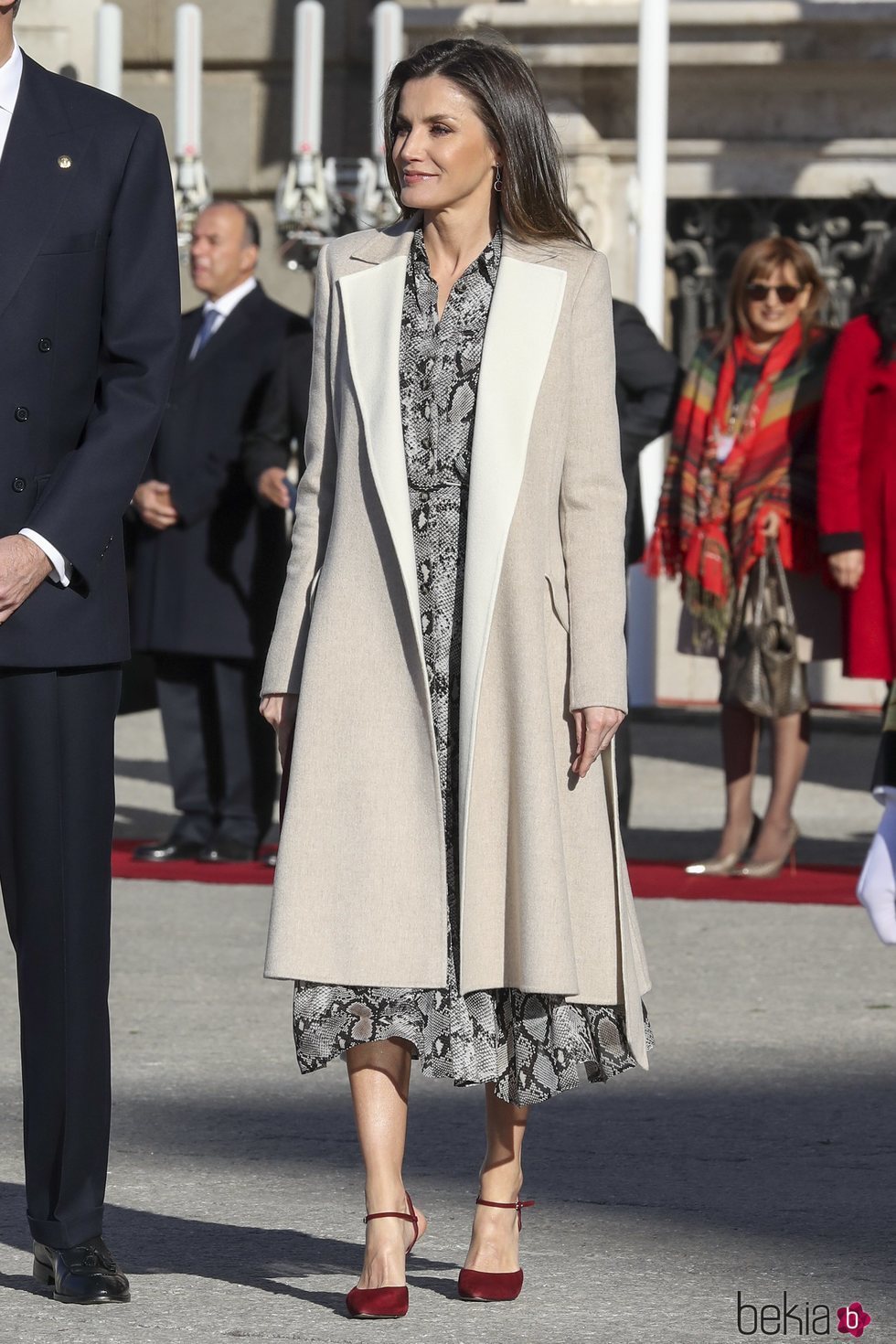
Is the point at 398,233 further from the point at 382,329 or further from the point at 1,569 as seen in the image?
the point at 1,569

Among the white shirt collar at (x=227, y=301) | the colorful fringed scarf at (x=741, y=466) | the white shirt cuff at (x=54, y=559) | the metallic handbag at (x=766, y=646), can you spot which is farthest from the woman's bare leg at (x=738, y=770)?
the white shirt cuff at (x=54, y=559)

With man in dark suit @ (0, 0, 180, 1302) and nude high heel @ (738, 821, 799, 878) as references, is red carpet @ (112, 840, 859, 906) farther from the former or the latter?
man in dark suit @ (0, 0, 180, 1302)

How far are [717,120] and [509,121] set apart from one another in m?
9.21

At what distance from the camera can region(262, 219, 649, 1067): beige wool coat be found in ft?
12.7

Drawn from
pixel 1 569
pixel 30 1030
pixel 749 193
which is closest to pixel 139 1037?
pixel 30 1030

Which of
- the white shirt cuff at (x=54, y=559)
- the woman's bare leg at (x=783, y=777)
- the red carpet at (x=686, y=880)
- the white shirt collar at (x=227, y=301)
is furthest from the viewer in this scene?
the white shirt collar at (x=227, y=301)

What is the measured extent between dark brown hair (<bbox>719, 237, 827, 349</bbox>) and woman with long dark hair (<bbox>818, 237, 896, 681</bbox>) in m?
0.31

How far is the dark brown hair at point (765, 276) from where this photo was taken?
783 centimetres

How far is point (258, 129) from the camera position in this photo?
1366cm

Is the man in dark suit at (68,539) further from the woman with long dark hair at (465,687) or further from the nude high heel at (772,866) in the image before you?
the nude high heel at (772,866)

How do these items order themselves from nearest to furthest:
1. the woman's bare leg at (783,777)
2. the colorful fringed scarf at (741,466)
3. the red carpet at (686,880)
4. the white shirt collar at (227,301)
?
the red carpet at (686,880) → the colorful fringed scarf at (741,466) → the woman's bare leg at (783,777) → the white shirt collar at (227,301)

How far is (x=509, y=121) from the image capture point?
13.1 feet

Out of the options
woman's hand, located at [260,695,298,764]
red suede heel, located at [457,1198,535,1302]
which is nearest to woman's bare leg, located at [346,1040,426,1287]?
red suede heel, located at [457,1198,535,1302]

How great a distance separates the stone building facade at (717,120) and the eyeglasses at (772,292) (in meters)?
4.64
